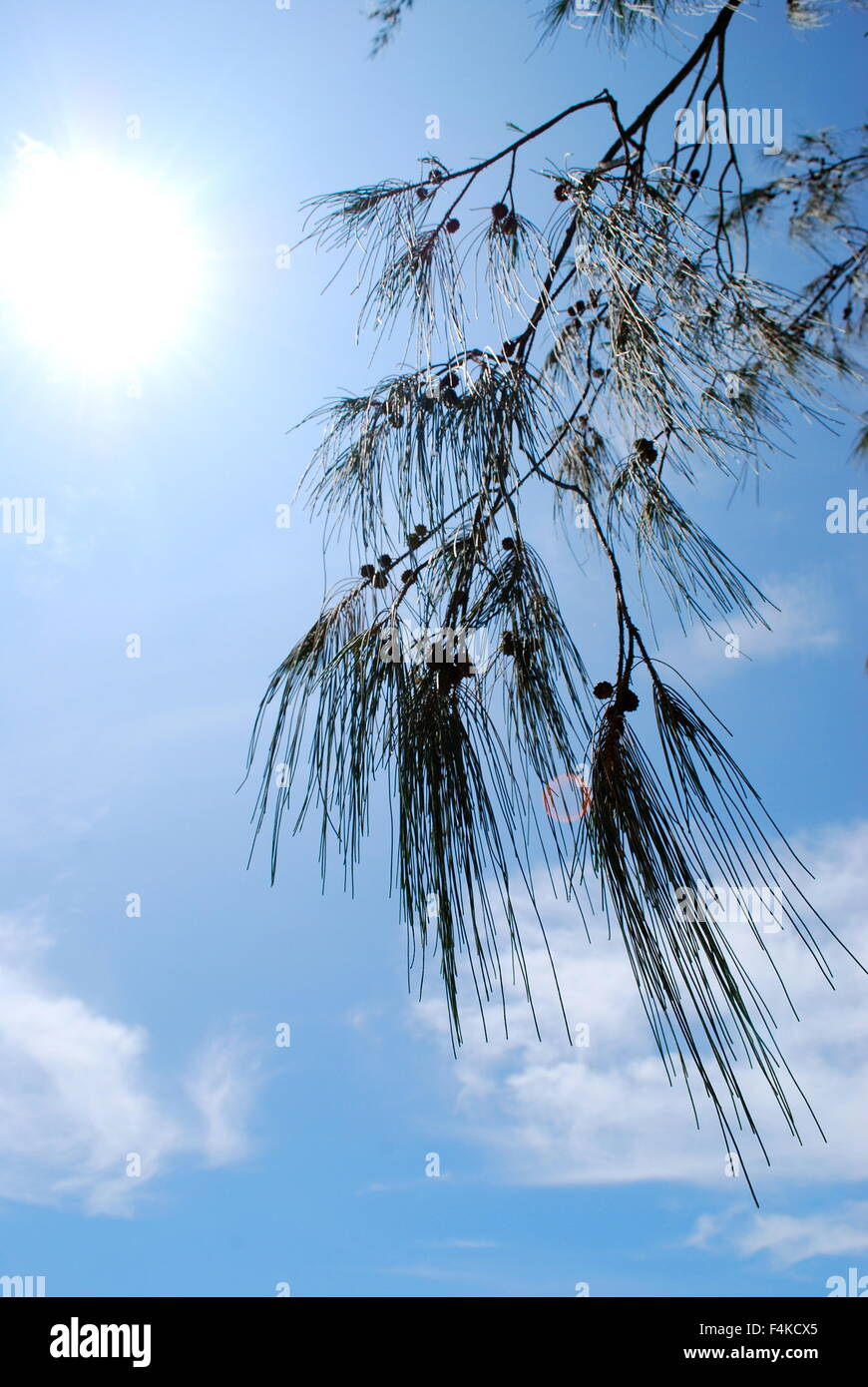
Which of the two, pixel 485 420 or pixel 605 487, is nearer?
pixel 485 420

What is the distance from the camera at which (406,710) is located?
34.0 inches

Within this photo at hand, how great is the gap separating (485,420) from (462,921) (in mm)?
444

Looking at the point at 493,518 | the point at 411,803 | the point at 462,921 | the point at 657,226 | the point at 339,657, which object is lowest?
the point at 462,921

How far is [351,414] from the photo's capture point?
1048 millimetres

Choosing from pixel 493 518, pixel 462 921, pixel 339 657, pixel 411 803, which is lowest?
pixel 462 921
